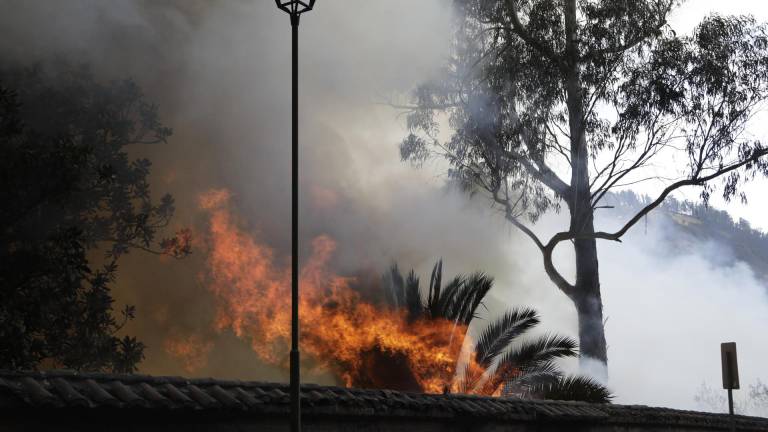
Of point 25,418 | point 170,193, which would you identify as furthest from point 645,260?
point 25,418

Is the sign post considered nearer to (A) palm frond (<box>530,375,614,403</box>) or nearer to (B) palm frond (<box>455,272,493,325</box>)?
(A) palm frond (<box>530,375,614,403</box>)

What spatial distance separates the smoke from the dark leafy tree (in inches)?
29.4

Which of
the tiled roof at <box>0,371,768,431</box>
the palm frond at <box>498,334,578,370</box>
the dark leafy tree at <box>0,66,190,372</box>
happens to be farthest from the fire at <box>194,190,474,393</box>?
the tiled roof at <box>0,371,768,431</box>

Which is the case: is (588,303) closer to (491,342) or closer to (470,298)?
(491,342)

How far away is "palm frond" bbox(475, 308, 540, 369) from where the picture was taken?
2286 cm

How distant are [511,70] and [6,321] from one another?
749 inches

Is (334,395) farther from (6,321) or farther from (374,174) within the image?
(374,174)

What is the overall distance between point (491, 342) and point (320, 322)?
473 cm

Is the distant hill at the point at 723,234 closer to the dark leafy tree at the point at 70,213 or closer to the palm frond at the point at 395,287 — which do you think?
the palm frond at the point at 395,287

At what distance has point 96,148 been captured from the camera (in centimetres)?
2102

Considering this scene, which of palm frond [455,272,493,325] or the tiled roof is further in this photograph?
palm frond [455,272,493,325]

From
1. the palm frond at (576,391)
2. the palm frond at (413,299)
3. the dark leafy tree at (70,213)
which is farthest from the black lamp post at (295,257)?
the palm frond at (413,299)

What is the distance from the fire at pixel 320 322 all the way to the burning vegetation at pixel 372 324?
0.08 ft

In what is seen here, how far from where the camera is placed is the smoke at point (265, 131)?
2269cm
